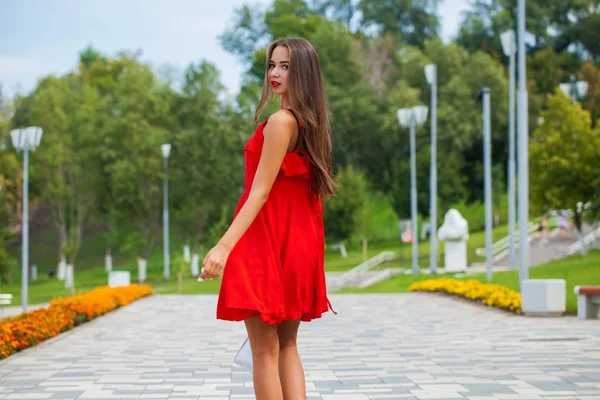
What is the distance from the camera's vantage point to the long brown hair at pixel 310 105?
4266mm

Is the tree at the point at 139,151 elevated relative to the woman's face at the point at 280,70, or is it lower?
elevated

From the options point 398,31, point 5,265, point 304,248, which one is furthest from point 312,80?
point 398,31

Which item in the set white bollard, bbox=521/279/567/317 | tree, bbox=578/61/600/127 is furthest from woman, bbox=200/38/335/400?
tree, bbox=578/61/600/127

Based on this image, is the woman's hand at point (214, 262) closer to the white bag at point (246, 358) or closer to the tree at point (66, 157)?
the white bag at point (246, 358)

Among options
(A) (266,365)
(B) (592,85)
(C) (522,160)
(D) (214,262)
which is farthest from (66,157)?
(D) (214,262)

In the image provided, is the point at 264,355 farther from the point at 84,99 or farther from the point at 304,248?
the point at 84,99

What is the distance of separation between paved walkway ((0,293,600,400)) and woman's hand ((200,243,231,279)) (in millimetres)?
3853

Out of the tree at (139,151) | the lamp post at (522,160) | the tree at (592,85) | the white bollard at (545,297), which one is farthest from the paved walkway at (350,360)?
the tree at (592,85)

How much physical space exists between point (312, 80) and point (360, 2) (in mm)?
66330

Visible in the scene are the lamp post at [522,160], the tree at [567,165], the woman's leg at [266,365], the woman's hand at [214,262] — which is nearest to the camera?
the woman's hand at [214,262]

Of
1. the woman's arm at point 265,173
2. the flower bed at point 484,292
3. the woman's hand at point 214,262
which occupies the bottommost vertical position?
the flower bed at point 484,292

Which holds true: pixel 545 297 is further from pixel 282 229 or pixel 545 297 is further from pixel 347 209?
pixel 347 209

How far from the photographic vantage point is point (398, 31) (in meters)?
67.8

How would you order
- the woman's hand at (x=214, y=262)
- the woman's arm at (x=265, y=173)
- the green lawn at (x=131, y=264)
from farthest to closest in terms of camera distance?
the green lawn at (x=131, y=264)
the woman's arm at (x=265, y=173)
the woman's hand at (x=214, y=262)
